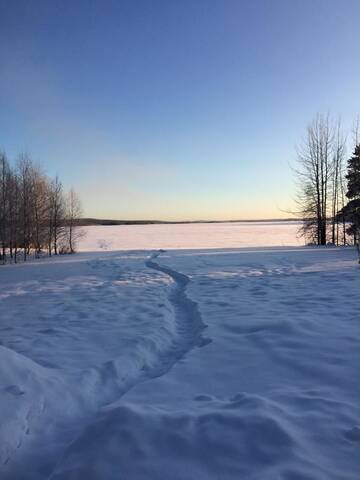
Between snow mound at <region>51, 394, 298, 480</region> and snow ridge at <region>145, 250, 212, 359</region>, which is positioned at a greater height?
snow mound at <region>51, 394, 298, 480</region>

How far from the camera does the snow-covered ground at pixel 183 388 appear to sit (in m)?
2.30

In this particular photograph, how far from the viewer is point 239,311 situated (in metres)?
6.55

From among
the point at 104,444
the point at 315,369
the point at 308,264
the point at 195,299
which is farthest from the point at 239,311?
the point at 308,264

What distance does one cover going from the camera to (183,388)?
357 cm

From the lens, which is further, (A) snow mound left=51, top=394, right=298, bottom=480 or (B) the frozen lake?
(B) the frozen lake

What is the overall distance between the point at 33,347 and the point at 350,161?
77.2ft

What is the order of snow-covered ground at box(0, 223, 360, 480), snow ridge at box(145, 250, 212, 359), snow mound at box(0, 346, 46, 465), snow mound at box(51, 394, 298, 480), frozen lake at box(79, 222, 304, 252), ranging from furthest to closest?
frozen lake at box(79, 222, 304, 252) < snow ridge at box(145, 250, 212, 359) < snow mound at box(0, 346, 46, 465) < snow-covered ground at box(0, 223, 360, 480) < snow mound at box(51, 394, 298, 480)

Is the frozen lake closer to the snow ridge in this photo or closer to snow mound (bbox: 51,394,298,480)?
the snow ridge

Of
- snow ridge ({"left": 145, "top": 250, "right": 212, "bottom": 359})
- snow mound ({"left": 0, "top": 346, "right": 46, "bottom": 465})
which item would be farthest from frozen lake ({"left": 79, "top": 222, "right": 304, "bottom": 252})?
snow mound ({"left": 0, "top": 346, "right": 46, "bottom": 465})

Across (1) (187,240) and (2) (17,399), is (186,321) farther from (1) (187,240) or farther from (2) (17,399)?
(1) (187,240)

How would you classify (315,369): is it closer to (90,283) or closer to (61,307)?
(61,307)

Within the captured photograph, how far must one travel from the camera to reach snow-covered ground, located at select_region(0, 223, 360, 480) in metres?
2.30

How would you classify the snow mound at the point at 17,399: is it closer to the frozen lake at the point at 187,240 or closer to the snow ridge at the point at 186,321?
the snow ridge at the point at 186,321

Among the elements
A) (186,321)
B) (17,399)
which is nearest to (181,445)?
(17,399)
